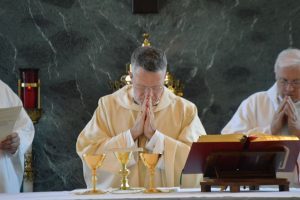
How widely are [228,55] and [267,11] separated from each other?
0.58 metres

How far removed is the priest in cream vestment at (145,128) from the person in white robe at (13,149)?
65 centimetres

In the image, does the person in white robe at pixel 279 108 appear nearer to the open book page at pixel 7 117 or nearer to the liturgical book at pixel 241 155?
the liturgical book at pixel 241 155

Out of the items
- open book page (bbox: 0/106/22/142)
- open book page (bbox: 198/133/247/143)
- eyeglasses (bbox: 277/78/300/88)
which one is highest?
eyeglasses (bbox: 277/78/300/88)

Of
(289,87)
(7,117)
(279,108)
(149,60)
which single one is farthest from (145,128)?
(289,87)

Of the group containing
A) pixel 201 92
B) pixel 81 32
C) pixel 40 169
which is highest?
pixel 81 32

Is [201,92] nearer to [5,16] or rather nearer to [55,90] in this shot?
[55,90]

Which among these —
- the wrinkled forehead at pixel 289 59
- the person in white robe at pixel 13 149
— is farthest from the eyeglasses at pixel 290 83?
the person in white robe at pixel 13 149

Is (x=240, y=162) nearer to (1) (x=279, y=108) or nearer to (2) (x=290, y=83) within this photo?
(1) (x=279, y=108)

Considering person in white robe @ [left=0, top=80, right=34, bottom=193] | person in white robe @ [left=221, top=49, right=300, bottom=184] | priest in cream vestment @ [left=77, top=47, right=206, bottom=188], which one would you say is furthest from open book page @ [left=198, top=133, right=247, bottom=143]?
person in white robe @ [left=0, top=80, right=34, bottom=193]

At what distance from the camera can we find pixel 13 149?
245 inches

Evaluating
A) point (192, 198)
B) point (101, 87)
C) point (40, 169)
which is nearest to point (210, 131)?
point (101, 87)

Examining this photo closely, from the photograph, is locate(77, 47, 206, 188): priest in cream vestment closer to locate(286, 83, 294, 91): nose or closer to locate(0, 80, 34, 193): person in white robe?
locate(0, 80, 34, 193): person in white robe

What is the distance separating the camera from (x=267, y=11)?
7.92 metres

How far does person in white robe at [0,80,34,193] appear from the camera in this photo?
6.21 metres
